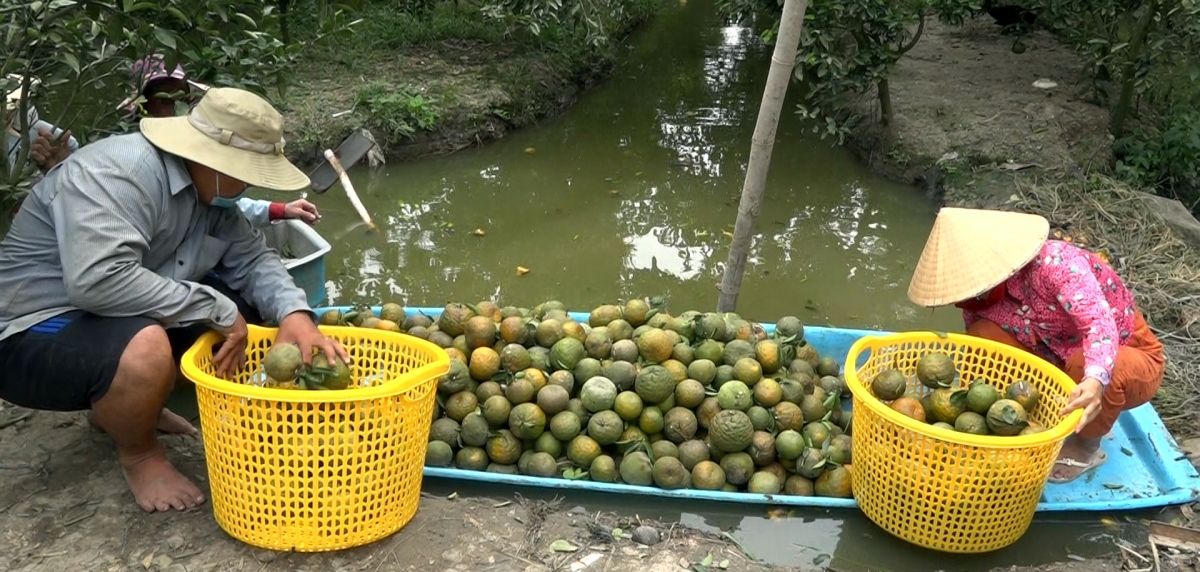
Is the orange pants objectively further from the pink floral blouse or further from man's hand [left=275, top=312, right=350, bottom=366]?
man's hand [left=275, top=312, right=350, bottom=366]

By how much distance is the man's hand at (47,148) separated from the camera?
319 cm

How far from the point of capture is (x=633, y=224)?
5578 mm

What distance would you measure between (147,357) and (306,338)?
388 millimetres

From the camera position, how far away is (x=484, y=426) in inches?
117

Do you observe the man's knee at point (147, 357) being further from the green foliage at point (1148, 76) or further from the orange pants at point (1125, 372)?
the green foliage at point (1148, 76)

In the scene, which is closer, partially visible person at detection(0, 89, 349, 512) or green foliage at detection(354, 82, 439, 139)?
partially visible person at detection(0, 89, 349, 512)

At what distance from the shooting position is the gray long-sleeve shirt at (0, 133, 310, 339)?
230 centimetres

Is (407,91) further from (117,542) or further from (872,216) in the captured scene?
(117,542)

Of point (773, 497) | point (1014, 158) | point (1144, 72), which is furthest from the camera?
point (1014, 158)

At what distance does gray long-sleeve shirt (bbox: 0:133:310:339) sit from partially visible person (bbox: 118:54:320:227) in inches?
24.0

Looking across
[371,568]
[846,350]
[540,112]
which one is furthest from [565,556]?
[540,112]

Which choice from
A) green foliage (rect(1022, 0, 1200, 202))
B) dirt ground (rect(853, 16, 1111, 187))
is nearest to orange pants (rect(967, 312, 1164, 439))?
green foliage (rect(1022, 0, 1200, 202))

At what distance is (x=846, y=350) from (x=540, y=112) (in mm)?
4462

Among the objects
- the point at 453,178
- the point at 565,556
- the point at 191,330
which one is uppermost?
the point at 191,330
